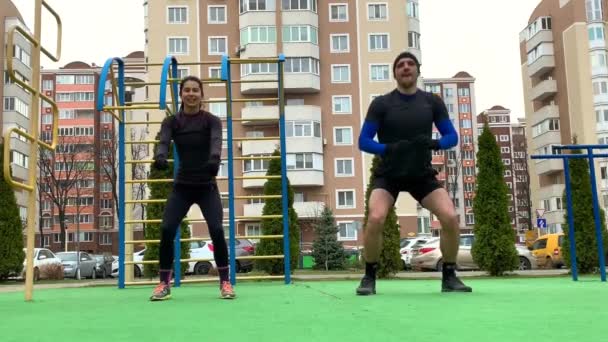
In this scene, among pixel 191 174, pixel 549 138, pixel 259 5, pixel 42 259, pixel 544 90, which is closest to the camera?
pixel 191 174

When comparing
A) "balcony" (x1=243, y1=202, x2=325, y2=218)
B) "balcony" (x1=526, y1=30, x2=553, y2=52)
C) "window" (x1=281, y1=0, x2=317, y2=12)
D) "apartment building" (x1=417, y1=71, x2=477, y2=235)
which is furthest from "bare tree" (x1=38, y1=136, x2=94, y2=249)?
"apartment building" (x1=417, y1=71, x2=477, y2=235)

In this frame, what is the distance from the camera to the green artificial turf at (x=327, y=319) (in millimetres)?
2883

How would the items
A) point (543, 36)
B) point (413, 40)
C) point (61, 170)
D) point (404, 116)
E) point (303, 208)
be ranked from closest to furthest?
point (404, 116), point (303, 208), point (413, 40), point (543, 36), point (61, 170)

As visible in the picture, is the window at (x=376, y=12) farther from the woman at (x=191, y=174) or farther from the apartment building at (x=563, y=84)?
the woman at (x=191, y=174)

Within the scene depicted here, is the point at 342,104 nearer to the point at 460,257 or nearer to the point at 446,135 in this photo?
the point at 460,257

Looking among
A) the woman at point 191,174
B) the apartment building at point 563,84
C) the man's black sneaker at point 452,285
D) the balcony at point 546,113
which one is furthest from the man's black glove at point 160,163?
the balcony at point 546,113

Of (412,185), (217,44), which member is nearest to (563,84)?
(217,44)

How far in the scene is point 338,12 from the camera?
4825cm

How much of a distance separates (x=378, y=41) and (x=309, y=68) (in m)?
6.03

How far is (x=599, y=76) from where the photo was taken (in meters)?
51.1

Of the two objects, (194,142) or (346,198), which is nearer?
(194,142)

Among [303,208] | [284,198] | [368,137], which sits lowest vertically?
[284,198]

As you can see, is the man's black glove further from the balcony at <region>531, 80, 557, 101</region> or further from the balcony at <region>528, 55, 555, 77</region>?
the balcony at <region>528, 55, 555, 77</region>

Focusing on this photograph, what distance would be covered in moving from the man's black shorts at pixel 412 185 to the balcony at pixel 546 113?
51833 millimetres
